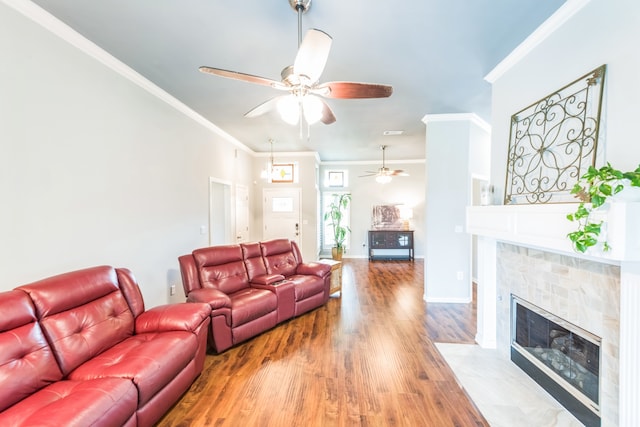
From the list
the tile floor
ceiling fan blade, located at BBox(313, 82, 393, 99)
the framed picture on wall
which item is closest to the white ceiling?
ceiling fan blade, located at BBox(313, 82, 393, 99)

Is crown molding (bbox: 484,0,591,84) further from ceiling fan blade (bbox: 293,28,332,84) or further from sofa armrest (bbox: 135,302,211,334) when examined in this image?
sofa armrest (bbox: 135,302,211,334)

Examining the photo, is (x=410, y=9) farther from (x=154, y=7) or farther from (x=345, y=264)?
(x=345, y=264)

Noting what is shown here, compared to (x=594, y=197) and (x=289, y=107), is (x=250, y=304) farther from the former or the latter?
(x=594, y=197)

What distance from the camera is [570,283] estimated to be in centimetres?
195

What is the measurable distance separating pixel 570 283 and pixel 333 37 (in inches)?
102

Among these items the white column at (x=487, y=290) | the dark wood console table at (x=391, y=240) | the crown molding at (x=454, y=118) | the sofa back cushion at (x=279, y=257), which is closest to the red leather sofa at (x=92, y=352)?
the sofa back cushion at (x=279, y=257)

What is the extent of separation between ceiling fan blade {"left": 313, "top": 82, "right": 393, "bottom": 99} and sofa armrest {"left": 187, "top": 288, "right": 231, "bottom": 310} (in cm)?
214

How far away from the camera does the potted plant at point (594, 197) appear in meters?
1.34

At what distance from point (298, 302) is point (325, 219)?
4.42 meters

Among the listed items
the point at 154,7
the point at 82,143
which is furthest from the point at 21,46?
the point at 154,7

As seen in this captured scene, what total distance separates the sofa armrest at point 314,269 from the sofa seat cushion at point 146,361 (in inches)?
84.6

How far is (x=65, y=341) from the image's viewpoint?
1754 millimetres

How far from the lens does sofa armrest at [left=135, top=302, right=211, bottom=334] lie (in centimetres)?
219

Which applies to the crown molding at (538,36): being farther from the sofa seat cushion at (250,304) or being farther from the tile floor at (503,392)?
the sofa seat cushion at (250,304)
